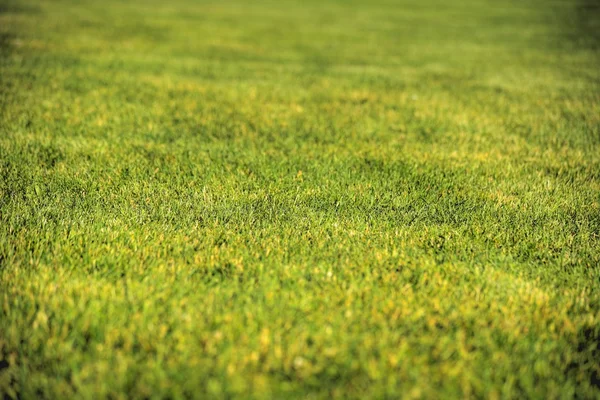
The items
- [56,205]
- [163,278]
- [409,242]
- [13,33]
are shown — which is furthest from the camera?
[13,33]

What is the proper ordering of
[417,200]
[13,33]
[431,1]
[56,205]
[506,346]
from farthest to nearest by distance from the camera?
[431,1], [13,33], [417,200], [56,205], [506,346]

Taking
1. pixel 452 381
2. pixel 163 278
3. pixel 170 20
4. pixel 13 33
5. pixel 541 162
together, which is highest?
pixel 170 20

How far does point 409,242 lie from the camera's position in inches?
123

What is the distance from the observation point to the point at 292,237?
3133 millimetres

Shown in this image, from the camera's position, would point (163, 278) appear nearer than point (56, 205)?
Yes

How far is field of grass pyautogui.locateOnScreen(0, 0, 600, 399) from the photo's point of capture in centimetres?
211

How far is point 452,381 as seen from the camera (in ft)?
6.81

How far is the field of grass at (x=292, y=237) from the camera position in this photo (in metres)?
2.11

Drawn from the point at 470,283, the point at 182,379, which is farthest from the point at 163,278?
the point at 470,283

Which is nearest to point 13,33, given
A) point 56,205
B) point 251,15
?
point 56,205

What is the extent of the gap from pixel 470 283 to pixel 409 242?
54 centimetres

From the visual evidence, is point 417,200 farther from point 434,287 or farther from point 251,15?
point 251,15

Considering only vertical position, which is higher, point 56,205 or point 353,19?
point 353,19

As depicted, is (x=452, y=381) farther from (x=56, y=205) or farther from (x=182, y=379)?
(x=56, y=205)
